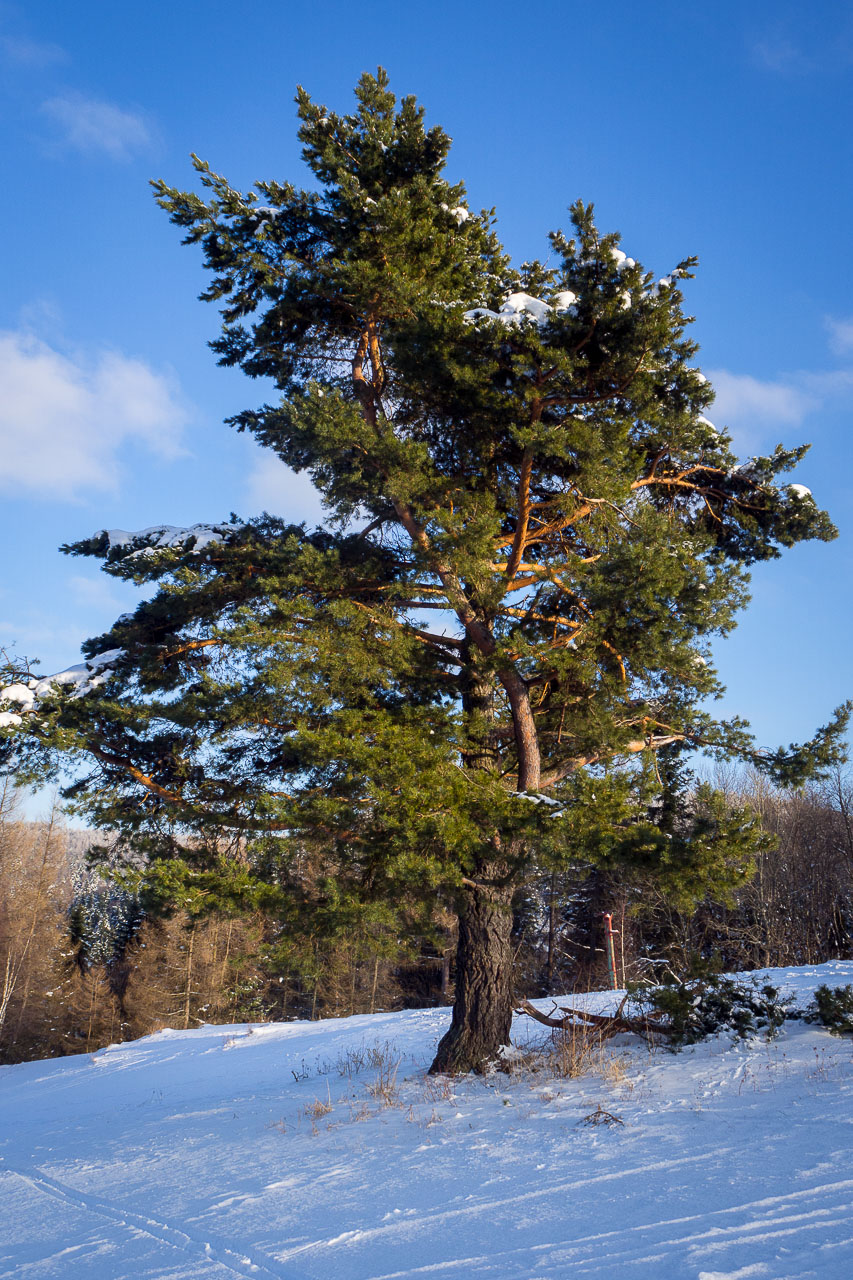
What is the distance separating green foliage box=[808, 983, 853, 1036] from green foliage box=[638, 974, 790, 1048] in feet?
1.41

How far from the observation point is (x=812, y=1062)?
696 centimetres

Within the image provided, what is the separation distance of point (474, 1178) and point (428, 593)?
579cm

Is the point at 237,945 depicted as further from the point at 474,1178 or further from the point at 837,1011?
the point at 474,1178

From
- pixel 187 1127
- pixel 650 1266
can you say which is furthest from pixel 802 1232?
pixel 187 1127

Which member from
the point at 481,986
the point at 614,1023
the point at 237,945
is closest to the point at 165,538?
the point at 481,986

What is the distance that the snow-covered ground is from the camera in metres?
Answer: 3.92

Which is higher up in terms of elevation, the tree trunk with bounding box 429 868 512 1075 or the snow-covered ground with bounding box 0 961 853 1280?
the tree trunk with bounding box 429 868 512 1075

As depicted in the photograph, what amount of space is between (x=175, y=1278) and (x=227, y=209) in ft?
34.2

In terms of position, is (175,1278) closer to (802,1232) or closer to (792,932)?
(802,1232)

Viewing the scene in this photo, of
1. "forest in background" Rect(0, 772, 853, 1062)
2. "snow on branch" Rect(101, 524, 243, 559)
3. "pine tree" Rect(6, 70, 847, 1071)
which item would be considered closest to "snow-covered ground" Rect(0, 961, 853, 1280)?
"pine tree" Rect(6, 70, 847, 1071)

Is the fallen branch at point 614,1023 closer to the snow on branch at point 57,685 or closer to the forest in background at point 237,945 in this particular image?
the snow on branch at point 57,685

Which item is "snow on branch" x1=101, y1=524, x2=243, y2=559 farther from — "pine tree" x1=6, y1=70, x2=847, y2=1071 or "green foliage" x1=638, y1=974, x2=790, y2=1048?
"green foliage" x1=638, y1=974, x2=790, y2=1048

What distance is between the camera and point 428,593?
920 centimetres

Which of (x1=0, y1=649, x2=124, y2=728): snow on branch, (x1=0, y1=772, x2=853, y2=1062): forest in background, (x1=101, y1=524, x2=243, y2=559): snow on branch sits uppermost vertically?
(x1=101, y1=524, x2=243, y2=559): snow on branch
